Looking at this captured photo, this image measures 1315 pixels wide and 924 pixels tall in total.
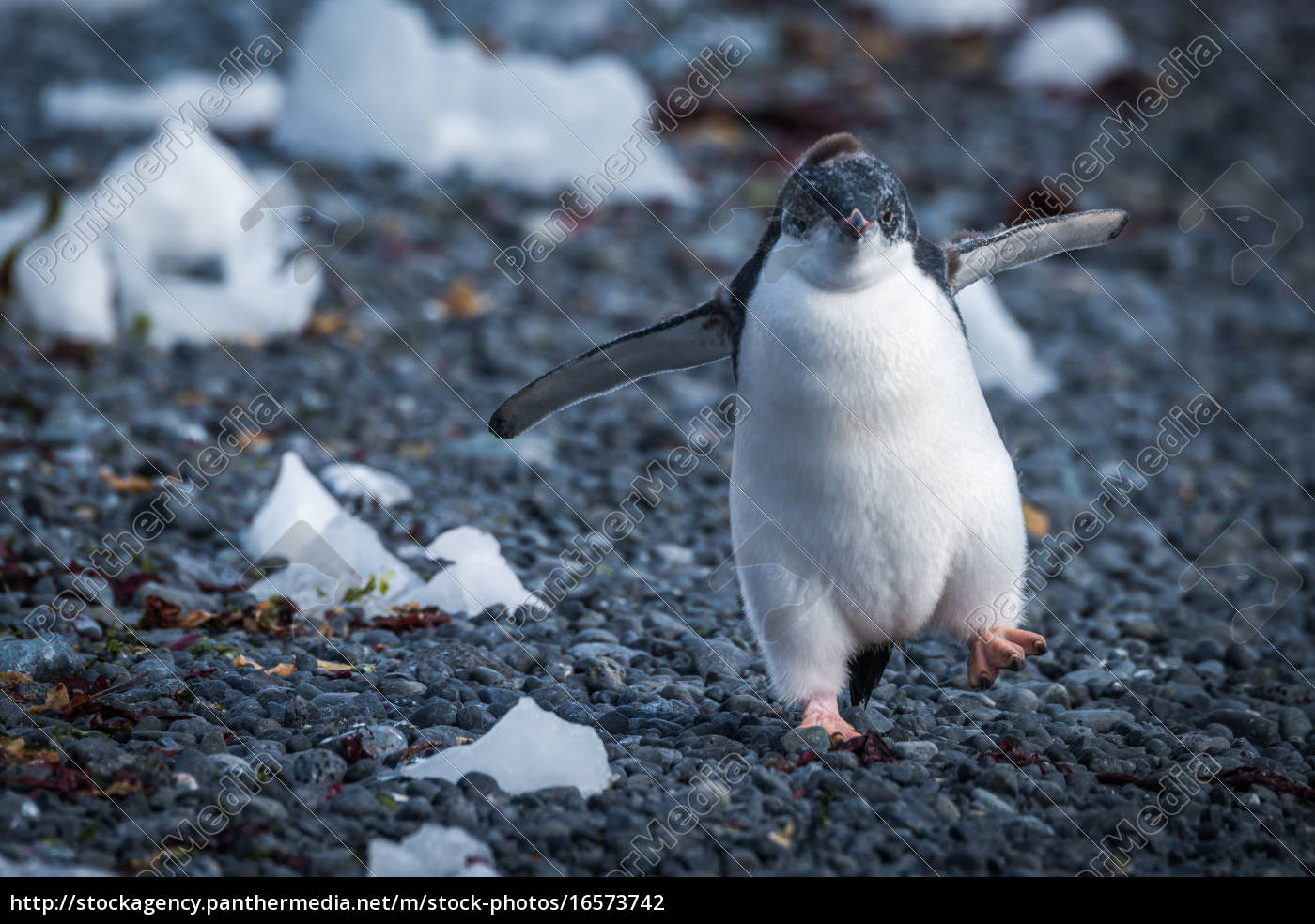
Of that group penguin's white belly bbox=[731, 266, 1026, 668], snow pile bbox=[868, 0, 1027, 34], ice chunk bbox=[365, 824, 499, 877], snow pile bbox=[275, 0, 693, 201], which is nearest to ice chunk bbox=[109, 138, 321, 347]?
snow pile bbox=[275, 0, 693, 201]

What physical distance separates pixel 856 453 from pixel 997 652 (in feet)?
1.66

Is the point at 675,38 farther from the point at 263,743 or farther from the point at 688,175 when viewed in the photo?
the point at 263,743

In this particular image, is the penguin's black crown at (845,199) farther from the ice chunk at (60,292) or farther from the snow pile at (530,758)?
the ice chunk at (60,292)

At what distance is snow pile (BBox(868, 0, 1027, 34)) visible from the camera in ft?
31.2

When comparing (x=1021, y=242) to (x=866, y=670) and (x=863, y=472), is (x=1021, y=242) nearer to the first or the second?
(x=863, y=472)

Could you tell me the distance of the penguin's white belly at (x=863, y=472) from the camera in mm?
2564

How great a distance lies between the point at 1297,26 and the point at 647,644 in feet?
30.4

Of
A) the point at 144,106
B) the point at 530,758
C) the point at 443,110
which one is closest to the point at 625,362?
the point at 530,758

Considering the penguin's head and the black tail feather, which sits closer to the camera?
the penguin's head

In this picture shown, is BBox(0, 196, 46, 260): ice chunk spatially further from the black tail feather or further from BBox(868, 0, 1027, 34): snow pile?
BBox(868, 0, 1027, 34): snow pile

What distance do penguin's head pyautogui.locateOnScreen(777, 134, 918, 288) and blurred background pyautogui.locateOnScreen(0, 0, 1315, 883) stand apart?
1.24 meters

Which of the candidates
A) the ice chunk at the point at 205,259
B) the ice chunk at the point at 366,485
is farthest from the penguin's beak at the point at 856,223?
the ice chunk at the point at 205,259

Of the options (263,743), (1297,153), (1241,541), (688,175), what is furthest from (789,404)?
(1297,153)

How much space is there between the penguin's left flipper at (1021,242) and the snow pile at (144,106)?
5.33 m
